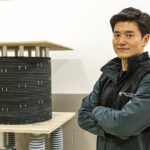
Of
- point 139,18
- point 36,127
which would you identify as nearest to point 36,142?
point 36,127

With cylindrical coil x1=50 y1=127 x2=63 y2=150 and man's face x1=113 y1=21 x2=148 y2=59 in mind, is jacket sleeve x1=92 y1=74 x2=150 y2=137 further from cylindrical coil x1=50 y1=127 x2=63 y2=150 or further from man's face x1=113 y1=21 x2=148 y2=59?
cylindrical coil x1=50 y1=127 x2=63 y2=150

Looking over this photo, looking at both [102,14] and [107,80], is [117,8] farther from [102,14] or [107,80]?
[107,80]

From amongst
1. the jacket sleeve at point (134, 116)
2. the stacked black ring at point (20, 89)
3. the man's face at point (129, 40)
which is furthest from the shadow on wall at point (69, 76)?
the jacket sleeve at point (134, 116)

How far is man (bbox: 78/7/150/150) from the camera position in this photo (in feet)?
3.83

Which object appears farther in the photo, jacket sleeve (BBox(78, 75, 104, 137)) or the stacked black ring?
the stacked black ring

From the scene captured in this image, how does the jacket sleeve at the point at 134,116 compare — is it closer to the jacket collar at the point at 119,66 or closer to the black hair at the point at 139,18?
the jacket collar at the point at 119,66

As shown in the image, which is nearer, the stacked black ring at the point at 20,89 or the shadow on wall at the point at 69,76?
the stacked black ring at the point at 20,89

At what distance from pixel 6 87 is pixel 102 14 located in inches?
46.9

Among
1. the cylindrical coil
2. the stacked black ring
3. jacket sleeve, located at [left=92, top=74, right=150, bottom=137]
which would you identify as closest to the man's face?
jacket sleeve, located at [left=92, top=74, right=150, bottom=137]

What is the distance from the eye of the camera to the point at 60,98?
7.55ft

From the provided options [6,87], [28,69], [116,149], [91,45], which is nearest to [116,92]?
[116,149]

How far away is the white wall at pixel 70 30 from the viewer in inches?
86.7

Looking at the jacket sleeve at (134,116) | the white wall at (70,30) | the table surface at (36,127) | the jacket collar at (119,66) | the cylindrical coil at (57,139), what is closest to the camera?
the jacket sleeve at (134,116)

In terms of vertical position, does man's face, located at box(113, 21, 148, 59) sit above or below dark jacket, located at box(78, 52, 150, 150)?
above
